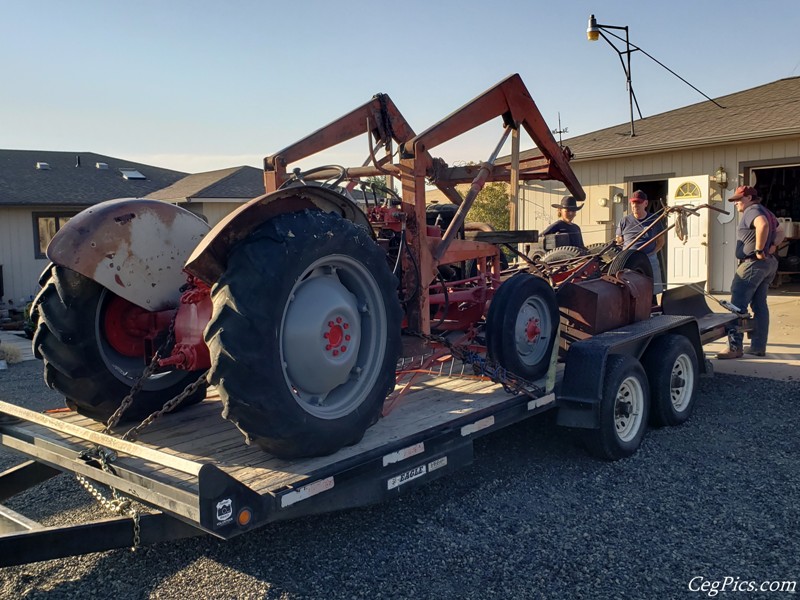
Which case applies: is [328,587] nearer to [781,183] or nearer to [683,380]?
[683,380]

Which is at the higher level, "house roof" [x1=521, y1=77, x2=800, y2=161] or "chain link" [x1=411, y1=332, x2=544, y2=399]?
"house roof" [x1=521, y1=77, x2=800, y2=161]

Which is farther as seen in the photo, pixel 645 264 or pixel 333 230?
pixel 645 264

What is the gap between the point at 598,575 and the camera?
137 inches

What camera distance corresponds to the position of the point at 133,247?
4000 millimetres

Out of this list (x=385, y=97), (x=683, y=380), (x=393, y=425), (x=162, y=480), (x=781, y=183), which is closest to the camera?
(x=162, y=480)

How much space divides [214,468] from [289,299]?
886 millimetres

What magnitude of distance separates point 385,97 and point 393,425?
2.77 m

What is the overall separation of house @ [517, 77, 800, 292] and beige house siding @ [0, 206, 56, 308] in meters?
13.9

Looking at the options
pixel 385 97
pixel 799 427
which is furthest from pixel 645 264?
pixel 385 97

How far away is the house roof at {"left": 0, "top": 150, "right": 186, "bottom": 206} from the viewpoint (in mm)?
20766

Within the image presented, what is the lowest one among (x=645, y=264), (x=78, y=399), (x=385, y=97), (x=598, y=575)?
(x=598, y=575)

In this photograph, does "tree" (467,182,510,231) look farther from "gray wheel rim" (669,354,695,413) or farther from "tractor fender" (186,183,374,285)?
"tractor fender" (186,183,374,285)

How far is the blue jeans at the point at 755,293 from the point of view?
8305 millimetres

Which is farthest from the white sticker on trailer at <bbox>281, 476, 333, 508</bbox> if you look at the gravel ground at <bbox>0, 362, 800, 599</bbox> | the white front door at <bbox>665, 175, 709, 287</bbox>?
the white front door at <bbox>665, 175, 709, 287</bbox>
